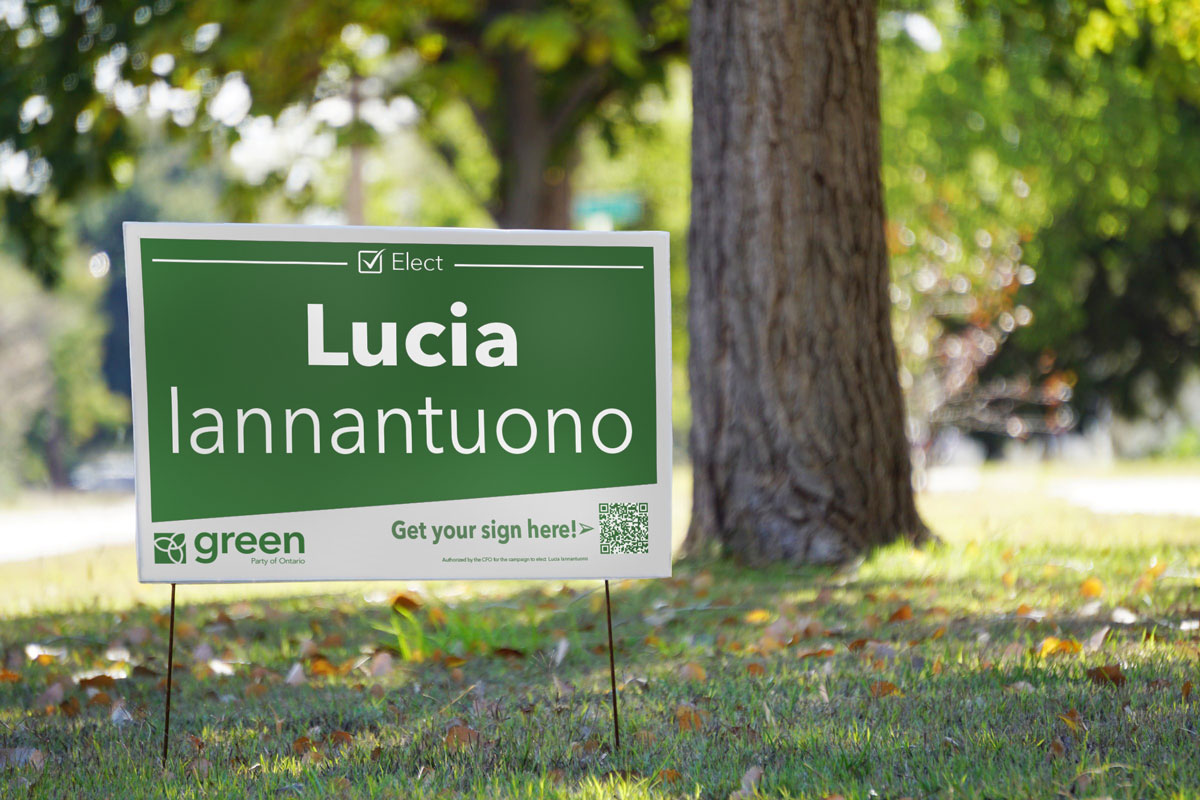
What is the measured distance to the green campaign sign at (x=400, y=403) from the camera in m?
3.51

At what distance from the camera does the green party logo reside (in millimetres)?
3488

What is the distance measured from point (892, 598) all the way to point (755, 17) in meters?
3.08

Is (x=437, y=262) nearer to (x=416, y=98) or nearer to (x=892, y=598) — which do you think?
(x=892, y=598)

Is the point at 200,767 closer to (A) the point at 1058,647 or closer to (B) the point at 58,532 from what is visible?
(A) the point at 1058,647

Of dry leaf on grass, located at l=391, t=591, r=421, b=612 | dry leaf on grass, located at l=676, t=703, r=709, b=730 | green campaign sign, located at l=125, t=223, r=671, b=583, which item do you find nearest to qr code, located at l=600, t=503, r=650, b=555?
green campaign sign, located at l=125, t=223, r=671, b=583

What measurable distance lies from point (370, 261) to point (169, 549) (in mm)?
1034

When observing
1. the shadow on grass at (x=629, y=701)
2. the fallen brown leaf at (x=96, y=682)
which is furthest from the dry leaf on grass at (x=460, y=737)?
the fallen brown leaf at (x=96, y=682)

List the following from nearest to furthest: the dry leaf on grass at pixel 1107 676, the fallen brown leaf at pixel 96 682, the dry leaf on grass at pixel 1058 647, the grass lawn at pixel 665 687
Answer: the grass lawn at pixel 665 687, the dry leaf on grass at pixel 1107 676, the dry leaf on grass at pixel 1058 647, the fallen brown leaf at pixel 96 682

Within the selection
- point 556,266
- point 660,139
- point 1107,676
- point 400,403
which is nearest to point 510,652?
point 400,403

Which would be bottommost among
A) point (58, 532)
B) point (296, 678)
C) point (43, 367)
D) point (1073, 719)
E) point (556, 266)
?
point (58, 532)

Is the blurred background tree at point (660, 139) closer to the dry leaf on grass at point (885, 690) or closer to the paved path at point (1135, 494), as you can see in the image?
the paved path at point (1135, 494)

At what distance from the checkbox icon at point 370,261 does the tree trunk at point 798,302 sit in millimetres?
3027

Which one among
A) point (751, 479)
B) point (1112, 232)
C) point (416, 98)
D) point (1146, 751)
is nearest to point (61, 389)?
point (416, 98)

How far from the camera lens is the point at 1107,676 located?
370cm
